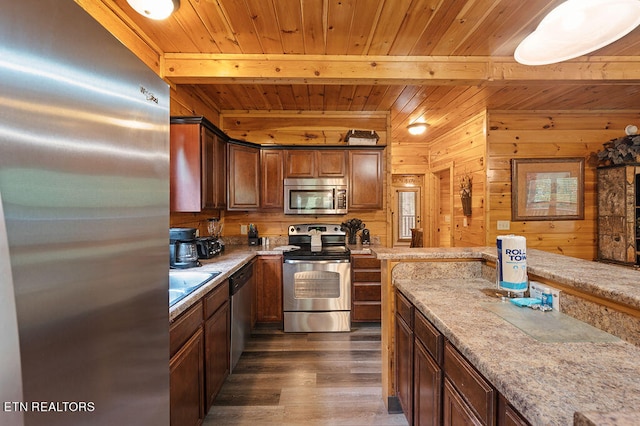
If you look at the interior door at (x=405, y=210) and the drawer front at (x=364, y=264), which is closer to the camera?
the drawer front at (x=364, y=264)

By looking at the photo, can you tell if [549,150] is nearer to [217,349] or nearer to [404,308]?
[404,308]

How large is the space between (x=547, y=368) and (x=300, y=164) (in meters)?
3.11

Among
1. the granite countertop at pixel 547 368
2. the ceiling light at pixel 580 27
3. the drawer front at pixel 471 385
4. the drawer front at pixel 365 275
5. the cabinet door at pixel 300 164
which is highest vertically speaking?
the ceiling light at pixel 580 27

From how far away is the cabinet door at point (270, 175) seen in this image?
11.8 ft

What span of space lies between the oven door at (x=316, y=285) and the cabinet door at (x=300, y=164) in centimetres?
114

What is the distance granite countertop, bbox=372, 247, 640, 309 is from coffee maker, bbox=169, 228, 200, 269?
1469 millimetres

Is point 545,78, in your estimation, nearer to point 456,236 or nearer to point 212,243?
point 456,236

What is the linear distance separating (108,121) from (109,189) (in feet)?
0.51

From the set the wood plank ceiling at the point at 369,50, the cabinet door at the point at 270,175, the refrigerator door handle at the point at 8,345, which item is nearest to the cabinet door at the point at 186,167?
the wood plank ceiling at the point at 369,50

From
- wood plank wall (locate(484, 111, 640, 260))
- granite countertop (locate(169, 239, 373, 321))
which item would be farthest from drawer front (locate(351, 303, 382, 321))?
wood plank wall (locate(484, 111, 640, 260))

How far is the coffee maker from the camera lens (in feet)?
7.16

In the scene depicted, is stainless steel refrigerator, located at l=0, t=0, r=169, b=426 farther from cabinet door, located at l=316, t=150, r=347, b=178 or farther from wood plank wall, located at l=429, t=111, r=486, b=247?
wood plank wall, located at l=429, t=111, r=486, b=247

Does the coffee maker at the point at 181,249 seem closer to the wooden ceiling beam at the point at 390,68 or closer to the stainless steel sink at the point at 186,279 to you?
the stainless steel sink at the point at 186,279

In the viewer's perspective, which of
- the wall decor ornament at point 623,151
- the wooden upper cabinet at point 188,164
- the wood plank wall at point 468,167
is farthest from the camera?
the wood plank wall at point 468,167
